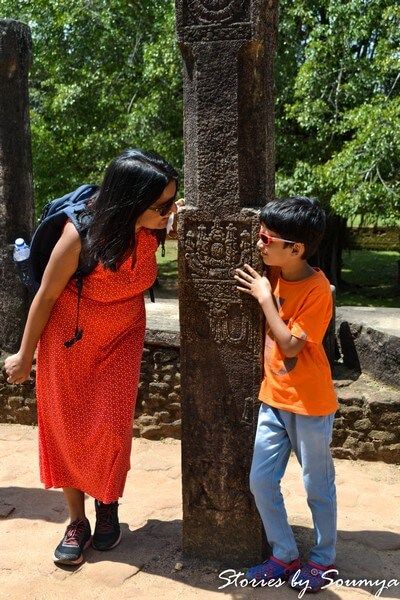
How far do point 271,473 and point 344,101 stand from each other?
7.54m

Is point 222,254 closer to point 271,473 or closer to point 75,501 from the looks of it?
point 271,473

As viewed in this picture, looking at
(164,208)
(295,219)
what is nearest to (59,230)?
(164,208)

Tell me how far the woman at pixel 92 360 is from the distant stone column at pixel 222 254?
222 mm

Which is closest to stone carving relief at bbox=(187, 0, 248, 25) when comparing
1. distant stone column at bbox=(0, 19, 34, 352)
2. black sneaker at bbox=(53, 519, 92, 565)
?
black sneaker at bbox=(53, 519, 92, 565)

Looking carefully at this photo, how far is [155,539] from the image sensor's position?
361 cm

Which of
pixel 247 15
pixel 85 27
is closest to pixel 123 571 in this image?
pixel 247 15

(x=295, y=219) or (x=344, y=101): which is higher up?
(x=344, y=101)

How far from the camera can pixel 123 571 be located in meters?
3.25

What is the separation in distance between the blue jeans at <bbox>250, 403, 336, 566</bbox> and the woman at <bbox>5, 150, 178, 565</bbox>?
2.25 feet

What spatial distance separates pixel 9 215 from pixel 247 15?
137 inches

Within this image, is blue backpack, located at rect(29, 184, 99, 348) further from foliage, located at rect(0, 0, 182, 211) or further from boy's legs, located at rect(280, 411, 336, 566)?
foliage, located at rect(0, 0, 182, 211)

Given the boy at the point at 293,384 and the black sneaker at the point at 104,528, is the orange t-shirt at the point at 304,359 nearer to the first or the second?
the boy at the point at 293,384

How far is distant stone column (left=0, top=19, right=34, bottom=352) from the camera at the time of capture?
5758 mm

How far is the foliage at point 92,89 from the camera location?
11266mm
